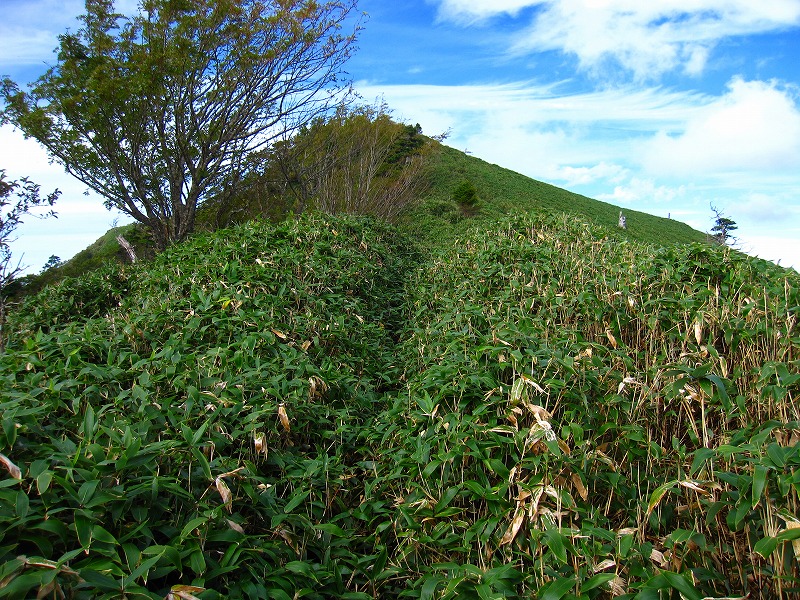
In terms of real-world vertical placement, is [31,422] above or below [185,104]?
below

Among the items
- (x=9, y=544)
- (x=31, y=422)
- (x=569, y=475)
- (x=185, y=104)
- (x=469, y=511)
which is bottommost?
(x=469, y=511)

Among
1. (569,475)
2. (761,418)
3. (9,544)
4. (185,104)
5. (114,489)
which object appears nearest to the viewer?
(9,544)

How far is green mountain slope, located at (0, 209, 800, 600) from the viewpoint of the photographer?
66.8 inches

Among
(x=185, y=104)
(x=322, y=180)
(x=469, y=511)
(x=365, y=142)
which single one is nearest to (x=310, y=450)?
(x=469, y=511)

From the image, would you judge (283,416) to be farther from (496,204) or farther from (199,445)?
(496,204)

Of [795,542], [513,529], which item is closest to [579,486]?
[513,529]

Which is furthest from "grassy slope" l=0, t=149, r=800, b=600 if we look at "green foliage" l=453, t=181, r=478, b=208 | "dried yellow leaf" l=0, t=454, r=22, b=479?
"green foliage" l=453, t=181, r=478, b=208

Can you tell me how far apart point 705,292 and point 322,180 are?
960cm

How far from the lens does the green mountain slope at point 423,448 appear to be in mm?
1696

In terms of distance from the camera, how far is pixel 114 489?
67.4 inches

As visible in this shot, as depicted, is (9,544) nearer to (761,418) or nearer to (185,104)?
(761,418)

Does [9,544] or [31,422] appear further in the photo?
[31,422]

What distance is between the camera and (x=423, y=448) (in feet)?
8.13

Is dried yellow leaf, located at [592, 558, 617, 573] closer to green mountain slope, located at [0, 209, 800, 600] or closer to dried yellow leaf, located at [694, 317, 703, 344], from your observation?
green mountain slope, located at [0, 209, 800, 600]
